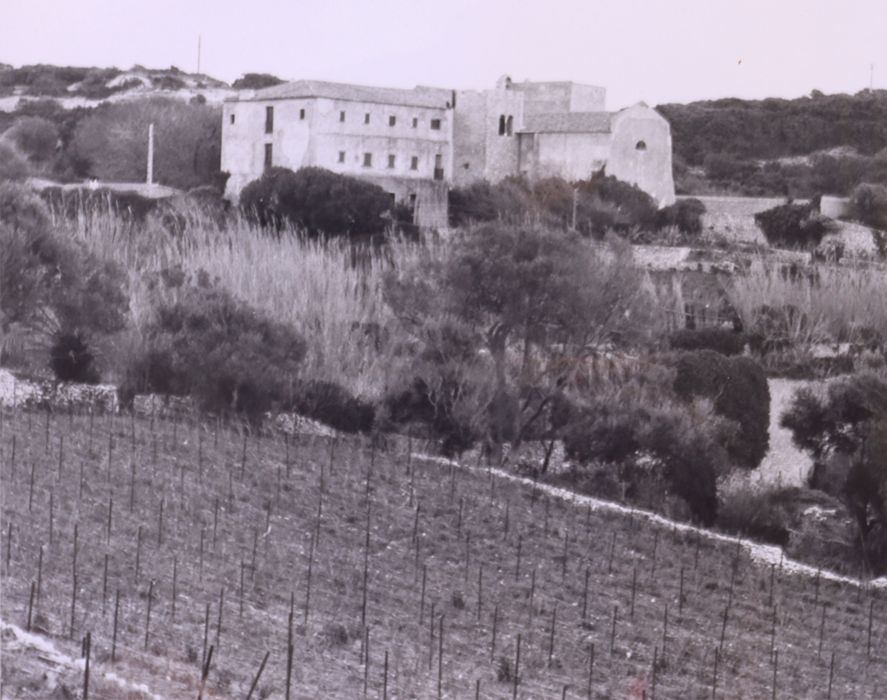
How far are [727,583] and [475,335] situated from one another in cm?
918

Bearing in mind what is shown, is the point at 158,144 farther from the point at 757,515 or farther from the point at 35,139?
the point at 757,515

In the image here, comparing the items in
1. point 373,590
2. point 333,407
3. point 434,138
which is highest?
point 434,138

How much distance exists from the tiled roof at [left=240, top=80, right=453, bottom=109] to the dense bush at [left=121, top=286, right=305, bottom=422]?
1658 cm

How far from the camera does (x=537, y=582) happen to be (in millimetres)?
12938

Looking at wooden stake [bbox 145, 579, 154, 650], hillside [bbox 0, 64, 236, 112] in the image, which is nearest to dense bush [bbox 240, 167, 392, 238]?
hillside [bbox 0, 64, 236, 112]

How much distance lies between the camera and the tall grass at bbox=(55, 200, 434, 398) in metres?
25.2

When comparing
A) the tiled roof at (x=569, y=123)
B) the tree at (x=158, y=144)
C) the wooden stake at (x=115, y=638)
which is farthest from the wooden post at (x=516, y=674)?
the tree at (x=158, y=144)

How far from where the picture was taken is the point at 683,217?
38.5m

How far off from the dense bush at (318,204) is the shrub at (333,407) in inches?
502

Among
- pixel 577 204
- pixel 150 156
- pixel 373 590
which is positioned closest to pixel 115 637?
pixel 373 590

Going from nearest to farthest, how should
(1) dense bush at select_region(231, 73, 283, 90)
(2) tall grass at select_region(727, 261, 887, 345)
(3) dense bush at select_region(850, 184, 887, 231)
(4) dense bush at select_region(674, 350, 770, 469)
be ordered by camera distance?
1. (4) dense bush at select_region(674, 350, 770, 469)
2. (2) tall grass at select_region(727, 261, 887, 345)
3. (3) dense bush at select_region(850, 184, 887, 231)
4. (1) dense bush at select_region(231, 73, 283, 90)

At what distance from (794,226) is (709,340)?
916 centimetres

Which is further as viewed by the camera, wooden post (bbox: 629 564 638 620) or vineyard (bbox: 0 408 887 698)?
wooden post (bbox: 629 564 638 620)

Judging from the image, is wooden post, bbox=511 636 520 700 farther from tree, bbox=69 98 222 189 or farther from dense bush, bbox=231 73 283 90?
dense bush, bbox=231 73 283 90
